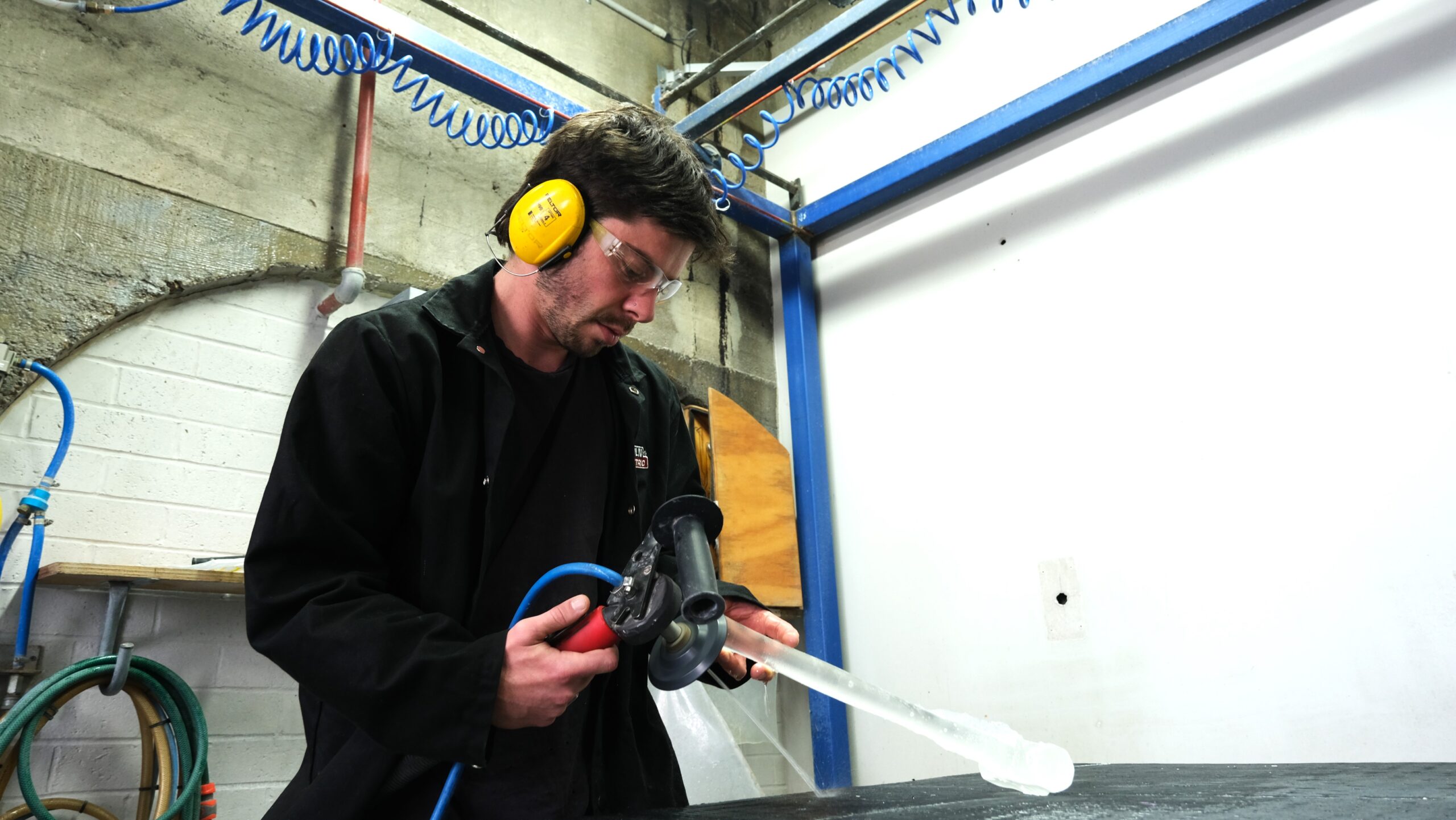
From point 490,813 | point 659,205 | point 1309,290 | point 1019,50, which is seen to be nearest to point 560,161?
point 659,205

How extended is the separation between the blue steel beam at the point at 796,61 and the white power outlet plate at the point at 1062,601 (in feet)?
Result: 5.43

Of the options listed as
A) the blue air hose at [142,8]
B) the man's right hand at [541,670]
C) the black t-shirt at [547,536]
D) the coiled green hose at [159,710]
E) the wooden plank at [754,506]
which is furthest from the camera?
the wooden plank at [754,506]

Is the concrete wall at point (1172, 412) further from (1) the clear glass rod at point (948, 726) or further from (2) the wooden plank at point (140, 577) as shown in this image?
(2) the wooden plank at point (140, 577)

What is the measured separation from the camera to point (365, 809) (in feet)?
3.28

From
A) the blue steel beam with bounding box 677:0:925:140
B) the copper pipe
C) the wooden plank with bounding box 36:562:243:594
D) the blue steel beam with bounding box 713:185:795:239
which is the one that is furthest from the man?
the blue steel beam with bounding box 713:185:795:239

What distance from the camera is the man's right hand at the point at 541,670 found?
35.8 inches

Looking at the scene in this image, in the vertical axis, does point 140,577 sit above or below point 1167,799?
above

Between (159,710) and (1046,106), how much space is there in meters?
2.79

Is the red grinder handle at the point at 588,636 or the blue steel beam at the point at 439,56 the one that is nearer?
the red grinder handle at the point at 588,636

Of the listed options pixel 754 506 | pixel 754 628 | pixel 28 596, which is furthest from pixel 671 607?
pixel 754 506

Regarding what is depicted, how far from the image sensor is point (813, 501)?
317 cm

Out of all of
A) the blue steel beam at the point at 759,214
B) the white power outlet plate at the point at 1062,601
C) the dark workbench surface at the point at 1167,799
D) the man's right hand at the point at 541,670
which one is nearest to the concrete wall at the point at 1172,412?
the white power outlet plate at the point at 1062,601

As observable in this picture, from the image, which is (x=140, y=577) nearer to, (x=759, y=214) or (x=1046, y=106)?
(x=759, y=214)

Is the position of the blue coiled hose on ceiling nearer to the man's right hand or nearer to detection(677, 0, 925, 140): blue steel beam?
detection(677, 0, 925, 140): blue steel beam
